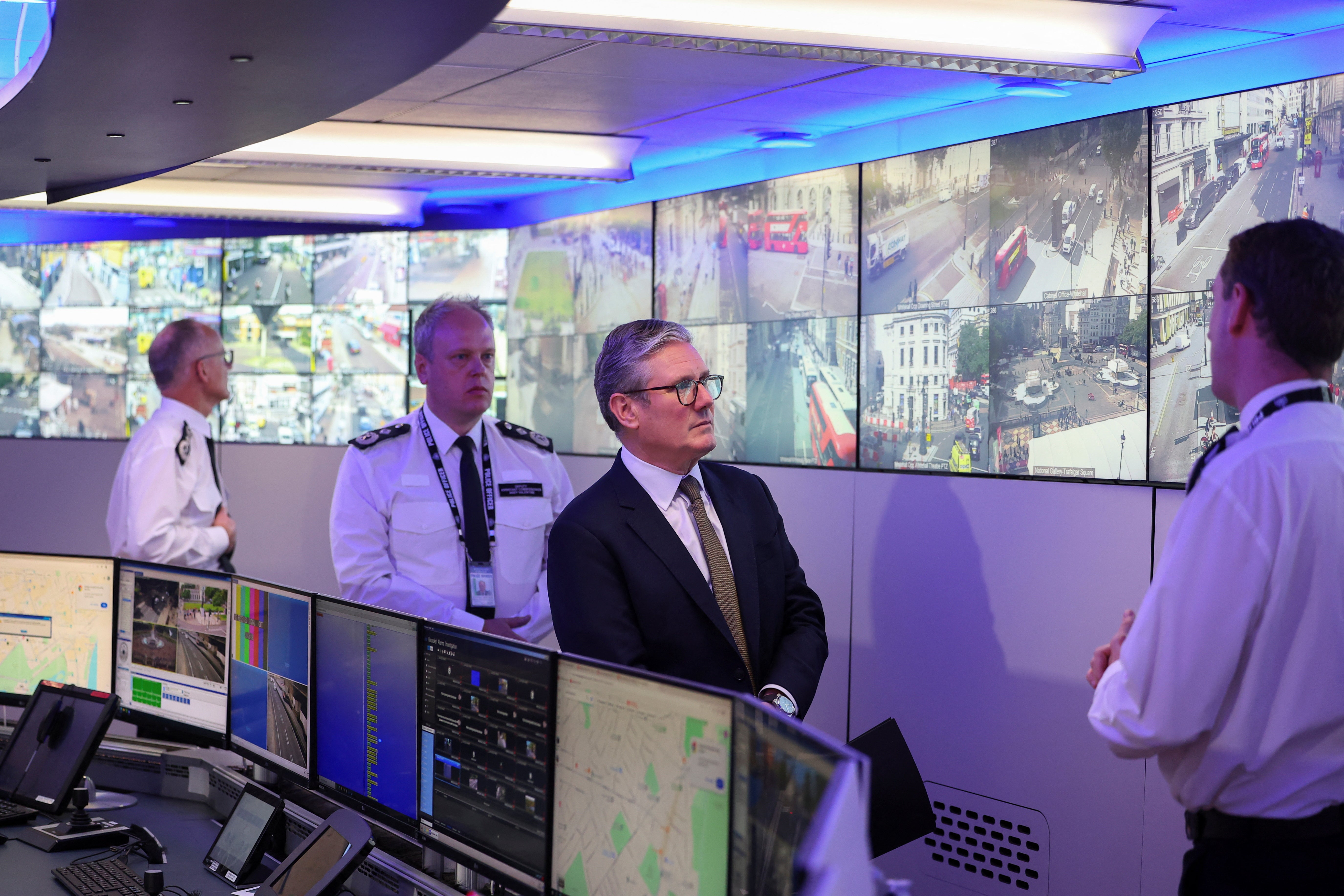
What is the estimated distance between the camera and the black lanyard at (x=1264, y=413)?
1724mm

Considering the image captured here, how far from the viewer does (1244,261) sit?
1.76 m

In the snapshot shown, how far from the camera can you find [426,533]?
3234 millimetres

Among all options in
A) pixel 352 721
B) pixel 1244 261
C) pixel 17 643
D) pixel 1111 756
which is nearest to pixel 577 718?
pixel 352 721

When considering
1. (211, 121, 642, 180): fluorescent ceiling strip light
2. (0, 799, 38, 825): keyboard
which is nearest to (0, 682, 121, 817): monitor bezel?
(0, 799, 38, 825): keyboard

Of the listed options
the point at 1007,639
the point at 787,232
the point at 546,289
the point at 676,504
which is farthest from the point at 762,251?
the point at 676,504

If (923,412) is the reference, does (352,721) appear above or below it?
below

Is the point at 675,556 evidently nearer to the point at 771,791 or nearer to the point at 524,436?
the point at 771,791

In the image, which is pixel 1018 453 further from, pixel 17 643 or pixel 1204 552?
pixel 17 643

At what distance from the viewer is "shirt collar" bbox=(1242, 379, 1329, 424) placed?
5.68 feet

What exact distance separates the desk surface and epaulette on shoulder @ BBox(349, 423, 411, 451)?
1016 millimetres

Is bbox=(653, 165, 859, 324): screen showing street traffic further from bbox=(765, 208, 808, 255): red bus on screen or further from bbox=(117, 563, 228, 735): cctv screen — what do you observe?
bbox=(117, 563, 228, 735): cctv screen

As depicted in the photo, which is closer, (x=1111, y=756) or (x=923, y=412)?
(x=1111, y=756)

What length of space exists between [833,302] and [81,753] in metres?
2.99

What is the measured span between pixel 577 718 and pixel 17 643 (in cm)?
207
